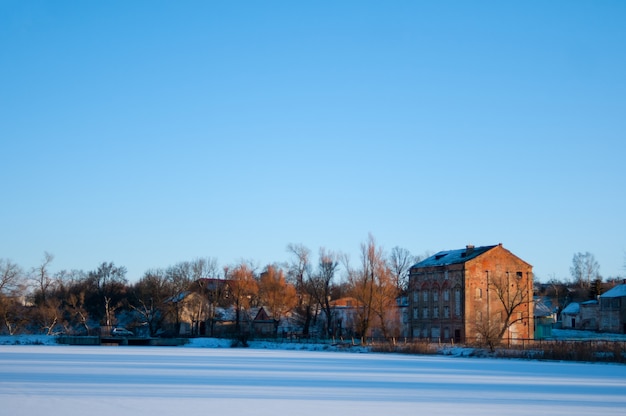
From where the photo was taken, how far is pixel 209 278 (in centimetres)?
10156

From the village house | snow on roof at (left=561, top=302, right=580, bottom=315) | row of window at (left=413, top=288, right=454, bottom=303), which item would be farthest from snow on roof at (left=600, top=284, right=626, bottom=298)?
row of window at (left=413, top=288, right=454, bottom=303)

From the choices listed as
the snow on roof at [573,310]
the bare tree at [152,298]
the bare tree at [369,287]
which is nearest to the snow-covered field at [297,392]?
the bare tree at [369,287]

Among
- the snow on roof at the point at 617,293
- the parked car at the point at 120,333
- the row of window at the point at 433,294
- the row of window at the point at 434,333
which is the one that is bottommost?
the parked car at the point at 120,333

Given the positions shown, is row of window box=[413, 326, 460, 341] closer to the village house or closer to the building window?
the building window

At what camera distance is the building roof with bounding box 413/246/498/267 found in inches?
2574

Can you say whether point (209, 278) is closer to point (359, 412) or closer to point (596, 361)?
point (596, 361)

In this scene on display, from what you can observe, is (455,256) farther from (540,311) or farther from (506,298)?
(540,311)

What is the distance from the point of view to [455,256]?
220 feet

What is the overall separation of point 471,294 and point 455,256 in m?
4.70

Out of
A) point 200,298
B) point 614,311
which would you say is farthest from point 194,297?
point 614,311

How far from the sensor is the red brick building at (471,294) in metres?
63.6

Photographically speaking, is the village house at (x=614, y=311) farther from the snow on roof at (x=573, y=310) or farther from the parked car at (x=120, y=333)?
the parked car at (x=120, y=333)

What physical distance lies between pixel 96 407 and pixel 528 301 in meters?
54.3

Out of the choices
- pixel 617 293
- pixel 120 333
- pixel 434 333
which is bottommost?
pixel 120 333
